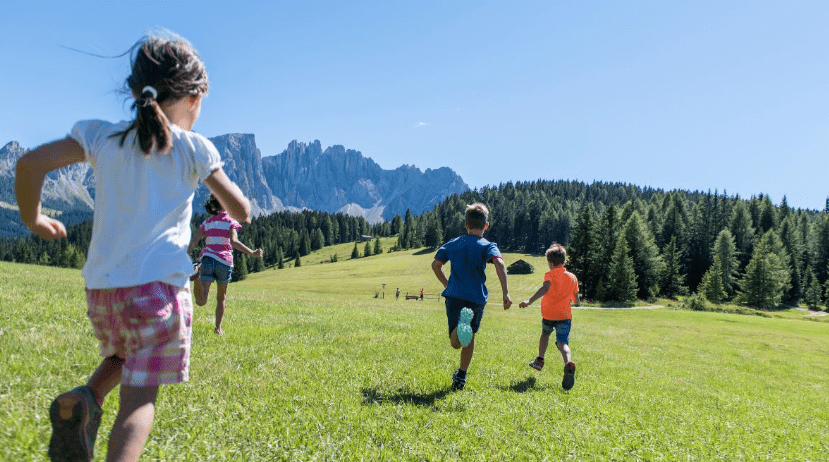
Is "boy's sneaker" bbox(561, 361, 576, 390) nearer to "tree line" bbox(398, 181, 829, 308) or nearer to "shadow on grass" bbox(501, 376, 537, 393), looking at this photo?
"shadow on grass" bbox(501, 376, 537, 393)

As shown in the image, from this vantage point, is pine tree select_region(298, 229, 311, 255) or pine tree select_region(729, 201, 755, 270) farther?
pine tree select_region(298, 229, 311, 255)

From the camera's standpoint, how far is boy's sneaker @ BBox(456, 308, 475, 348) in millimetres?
6566

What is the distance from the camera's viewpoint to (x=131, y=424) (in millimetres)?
2547

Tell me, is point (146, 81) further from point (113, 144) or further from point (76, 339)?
point (76, 339)

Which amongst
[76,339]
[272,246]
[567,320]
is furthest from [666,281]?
[272,246]

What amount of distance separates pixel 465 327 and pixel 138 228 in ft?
16.0

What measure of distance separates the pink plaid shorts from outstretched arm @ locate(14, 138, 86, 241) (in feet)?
1.85

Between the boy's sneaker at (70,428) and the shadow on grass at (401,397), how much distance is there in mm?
3274

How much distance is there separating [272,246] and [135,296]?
159915 millimetres

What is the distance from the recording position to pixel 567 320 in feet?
30.1

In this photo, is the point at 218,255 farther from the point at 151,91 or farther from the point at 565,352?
the point at 565,352

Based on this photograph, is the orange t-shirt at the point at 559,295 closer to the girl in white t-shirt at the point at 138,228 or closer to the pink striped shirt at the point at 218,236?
the pink striped shirt at the point at 218,236

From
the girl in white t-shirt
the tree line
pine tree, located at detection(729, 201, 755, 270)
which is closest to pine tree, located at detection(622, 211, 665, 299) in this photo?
the tree line

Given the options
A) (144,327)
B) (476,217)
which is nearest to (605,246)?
(476,217)
